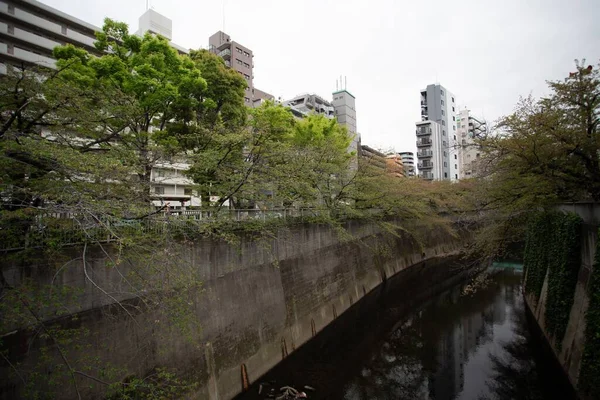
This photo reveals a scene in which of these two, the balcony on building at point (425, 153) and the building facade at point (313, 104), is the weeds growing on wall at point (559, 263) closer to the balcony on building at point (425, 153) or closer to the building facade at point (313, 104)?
the balcony on building at point (425, 153)

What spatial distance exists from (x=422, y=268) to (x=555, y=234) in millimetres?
15927

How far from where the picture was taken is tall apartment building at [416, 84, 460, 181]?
160ft

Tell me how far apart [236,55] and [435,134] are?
34859mm

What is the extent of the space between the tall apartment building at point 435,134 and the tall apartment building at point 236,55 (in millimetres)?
28147

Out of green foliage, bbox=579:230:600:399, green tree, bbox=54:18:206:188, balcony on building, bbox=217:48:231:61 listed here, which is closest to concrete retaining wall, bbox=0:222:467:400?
green tree, bbox=54:18:206:188

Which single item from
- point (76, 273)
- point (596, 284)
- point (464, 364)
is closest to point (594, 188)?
point (596, 284)

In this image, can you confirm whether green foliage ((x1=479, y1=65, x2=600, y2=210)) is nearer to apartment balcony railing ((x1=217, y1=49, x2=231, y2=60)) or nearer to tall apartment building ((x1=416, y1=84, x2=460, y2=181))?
apartment balcony railing ((x1=217, y1=49, x2=231, y2=60))

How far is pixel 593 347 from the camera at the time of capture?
6.51 meters

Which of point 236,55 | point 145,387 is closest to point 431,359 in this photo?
point 145,387

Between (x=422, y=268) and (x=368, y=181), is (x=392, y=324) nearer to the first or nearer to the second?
(x=368, y=181)

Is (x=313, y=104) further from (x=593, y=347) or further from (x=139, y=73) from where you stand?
(x=593, y=347)

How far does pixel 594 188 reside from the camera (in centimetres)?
866

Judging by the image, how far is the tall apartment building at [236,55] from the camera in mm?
39406

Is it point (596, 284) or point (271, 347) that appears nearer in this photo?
point (596, 284)
